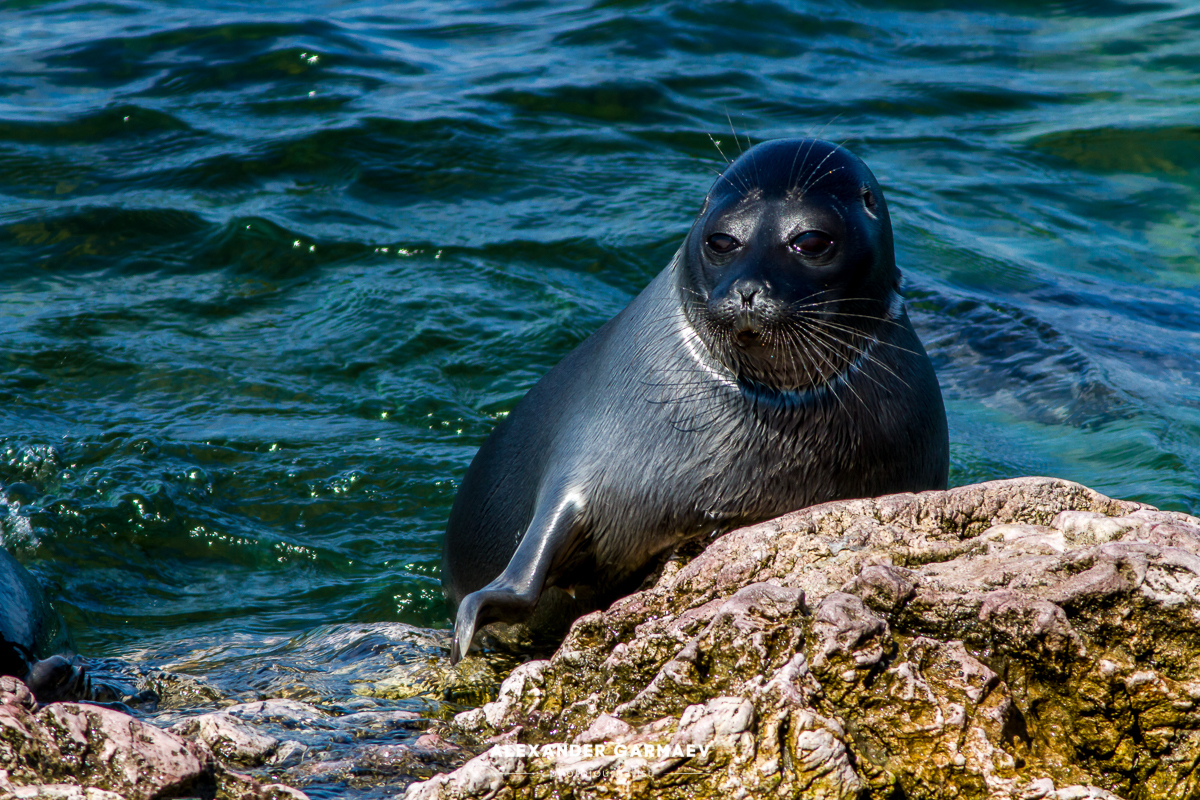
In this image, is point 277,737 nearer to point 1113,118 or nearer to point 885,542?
point 885,542

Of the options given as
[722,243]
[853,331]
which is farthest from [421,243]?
[853,331]

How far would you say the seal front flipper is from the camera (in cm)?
347

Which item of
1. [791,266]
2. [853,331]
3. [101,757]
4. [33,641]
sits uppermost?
[791,266]

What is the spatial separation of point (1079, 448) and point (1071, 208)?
12.2 feet

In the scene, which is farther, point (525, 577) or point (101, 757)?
point (525, 577)

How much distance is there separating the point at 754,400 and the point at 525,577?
87 centimetres

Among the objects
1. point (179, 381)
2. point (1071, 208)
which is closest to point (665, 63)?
point (1071, 208)

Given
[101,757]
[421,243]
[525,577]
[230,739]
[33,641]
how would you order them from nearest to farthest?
[101,757], [230,739], [33,641], [525,577], [421,243]

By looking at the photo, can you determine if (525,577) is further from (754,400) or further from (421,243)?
(421,243)

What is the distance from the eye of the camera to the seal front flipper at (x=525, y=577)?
3.47 metres

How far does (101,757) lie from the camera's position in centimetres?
241

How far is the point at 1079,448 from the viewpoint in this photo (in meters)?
6.37

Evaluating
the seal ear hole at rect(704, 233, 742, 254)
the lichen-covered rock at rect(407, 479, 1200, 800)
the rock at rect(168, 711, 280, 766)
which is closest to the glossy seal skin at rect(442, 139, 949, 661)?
the seal ear hole at rect(704, 233, 742, 254)

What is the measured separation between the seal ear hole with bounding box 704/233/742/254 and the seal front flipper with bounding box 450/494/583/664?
89 centimetres
